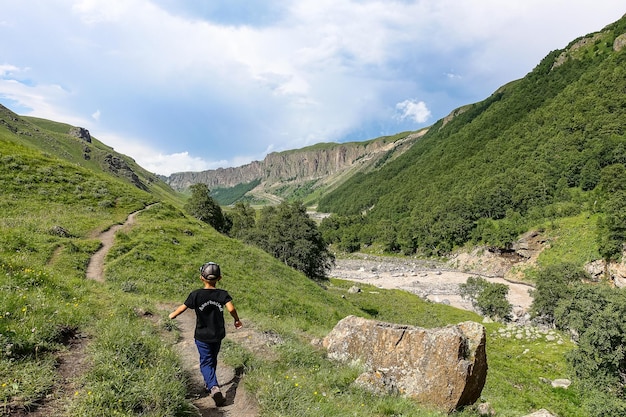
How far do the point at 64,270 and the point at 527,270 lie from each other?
319ft

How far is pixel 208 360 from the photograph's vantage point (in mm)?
7520

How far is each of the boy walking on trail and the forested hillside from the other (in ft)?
270

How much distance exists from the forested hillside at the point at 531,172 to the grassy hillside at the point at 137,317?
66047mm

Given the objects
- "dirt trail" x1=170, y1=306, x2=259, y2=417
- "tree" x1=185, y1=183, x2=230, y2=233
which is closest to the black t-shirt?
"dirt trail" x1=170, y1=306, x2=259, y2=417

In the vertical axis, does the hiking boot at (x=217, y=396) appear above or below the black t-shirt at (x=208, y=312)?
below

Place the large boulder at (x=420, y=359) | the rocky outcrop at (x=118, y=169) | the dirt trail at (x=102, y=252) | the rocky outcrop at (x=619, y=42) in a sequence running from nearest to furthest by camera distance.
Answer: the large boulder at (x=420, y=359) < the dirt trail at (x=102, y=252) < the rocky outcrop at (x=619, y=42) < the rocky outcrop at (x=118, y=169)

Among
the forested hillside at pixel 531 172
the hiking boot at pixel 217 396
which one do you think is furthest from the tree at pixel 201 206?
the forested hillside at pixel 531 172

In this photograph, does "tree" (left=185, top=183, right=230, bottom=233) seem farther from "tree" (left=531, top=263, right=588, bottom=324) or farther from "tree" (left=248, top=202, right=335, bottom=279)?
"tree" (left=531, top=263, right=588, bottom=324)

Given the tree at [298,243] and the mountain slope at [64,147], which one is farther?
the mountain slope at [64,147]

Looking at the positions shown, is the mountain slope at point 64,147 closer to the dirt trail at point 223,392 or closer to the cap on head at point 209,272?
the dirt trail at point 223,392

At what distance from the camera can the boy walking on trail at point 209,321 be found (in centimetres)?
749

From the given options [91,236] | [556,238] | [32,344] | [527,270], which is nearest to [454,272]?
[527,270]

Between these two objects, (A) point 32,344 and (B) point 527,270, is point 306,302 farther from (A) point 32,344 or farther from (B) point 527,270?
(B) point 527,270

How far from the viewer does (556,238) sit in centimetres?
8538
